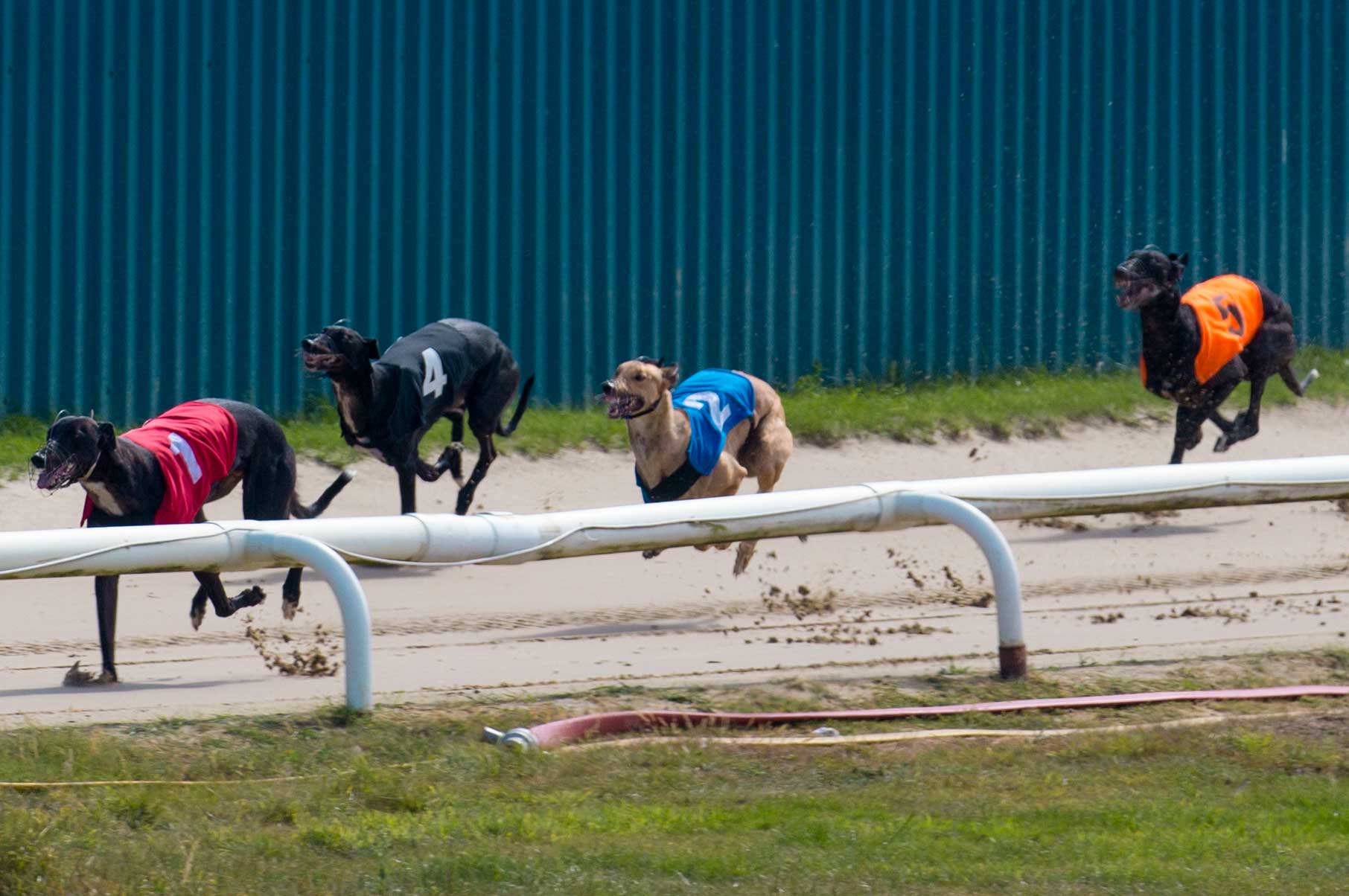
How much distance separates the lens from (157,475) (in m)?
6.75

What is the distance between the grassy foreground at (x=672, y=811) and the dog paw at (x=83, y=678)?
1.31 metres

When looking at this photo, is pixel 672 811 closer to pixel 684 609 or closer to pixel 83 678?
pixel 83 678

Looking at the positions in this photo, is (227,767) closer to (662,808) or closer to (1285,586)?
(662,808)

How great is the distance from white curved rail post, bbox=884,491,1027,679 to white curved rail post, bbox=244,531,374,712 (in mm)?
1639

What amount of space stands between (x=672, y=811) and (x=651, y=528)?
138 cm

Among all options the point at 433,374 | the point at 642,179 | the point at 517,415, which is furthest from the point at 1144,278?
the point at 433,374

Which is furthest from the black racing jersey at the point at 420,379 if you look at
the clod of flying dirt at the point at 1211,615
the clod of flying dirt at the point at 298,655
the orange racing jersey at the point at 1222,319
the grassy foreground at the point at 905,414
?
the orange racing jersey at the point at 1222,319

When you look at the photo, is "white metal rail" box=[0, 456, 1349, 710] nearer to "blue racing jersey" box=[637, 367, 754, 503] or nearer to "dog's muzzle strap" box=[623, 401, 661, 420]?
"blue racing jersey" box=[637, 367, 754, 503]

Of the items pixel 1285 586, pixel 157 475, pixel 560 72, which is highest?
pixel 560 72

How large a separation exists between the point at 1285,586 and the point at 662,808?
178 inches

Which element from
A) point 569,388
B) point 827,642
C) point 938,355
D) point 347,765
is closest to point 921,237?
point 938,355

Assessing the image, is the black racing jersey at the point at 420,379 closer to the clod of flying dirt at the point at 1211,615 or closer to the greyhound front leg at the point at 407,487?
the greyhound front leg at the point at 407,487

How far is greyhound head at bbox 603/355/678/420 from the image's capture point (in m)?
8.30

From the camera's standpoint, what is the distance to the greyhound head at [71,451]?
6.44 m
